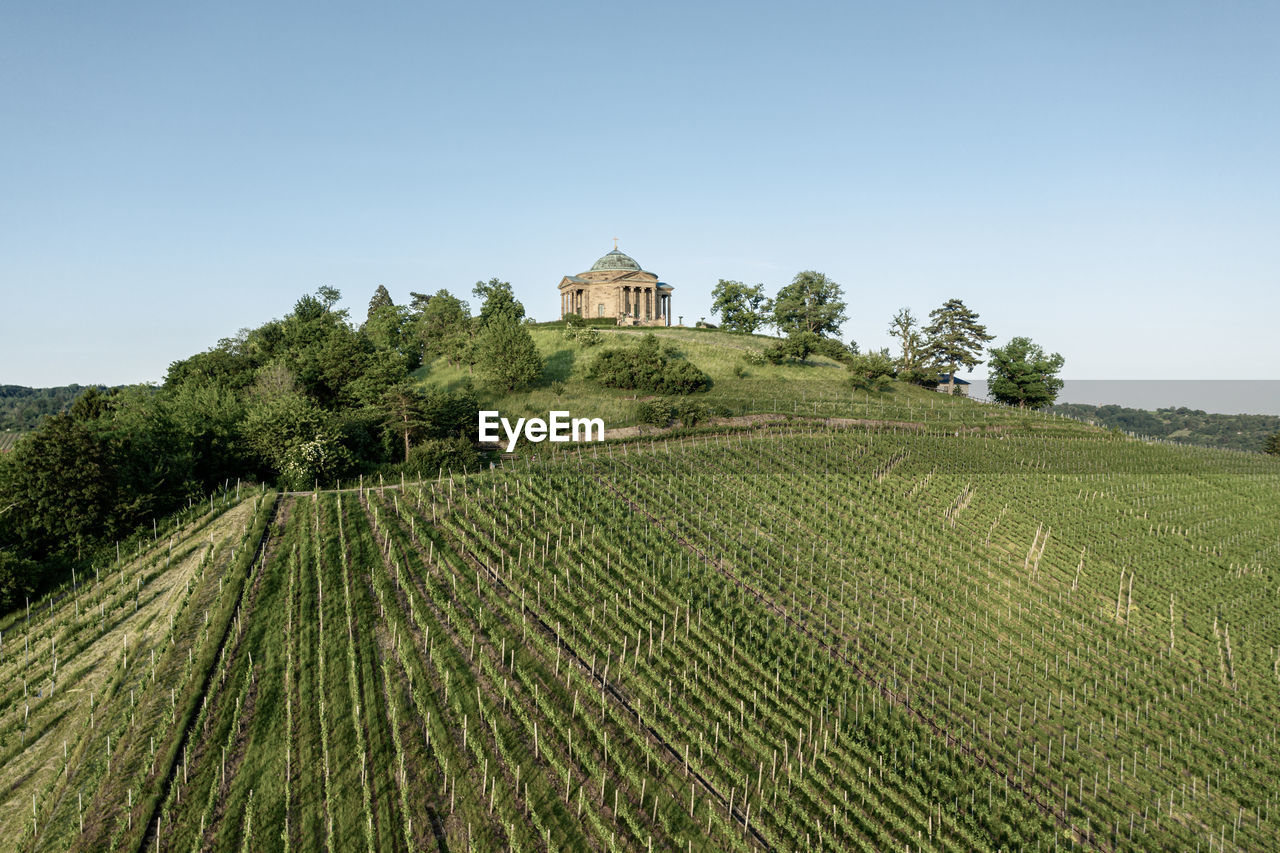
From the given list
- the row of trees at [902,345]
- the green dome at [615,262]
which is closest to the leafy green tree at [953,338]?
the row of trees at [902,345]

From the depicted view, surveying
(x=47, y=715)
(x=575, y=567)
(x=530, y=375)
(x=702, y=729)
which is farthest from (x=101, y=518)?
(x=530, y=375)

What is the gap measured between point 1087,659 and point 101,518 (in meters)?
48.5

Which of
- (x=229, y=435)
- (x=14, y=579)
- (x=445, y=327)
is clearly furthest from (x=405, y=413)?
(x=445, y=327)

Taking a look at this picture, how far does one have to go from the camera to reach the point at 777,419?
59938 mm

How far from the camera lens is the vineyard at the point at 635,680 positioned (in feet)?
64.2

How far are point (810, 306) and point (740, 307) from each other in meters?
11.8

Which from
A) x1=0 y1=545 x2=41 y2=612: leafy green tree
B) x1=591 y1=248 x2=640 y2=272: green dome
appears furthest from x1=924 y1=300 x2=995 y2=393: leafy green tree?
x1=0 y1=545 x2=41 y2=612: leafy green tree

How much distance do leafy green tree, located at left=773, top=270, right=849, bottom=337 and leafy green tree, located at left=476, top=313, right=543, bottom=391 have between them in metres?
50.2

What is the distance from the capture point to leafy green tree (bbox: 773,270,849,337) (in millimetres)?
109250

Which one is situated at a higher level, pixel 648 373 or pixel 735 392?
pixel 648 373

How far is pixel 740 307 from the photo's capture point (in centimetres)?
11438

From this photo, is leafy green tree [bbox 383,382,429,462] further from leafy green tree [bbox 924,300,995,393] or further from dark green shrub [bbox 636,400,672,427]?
leafy green tree [bbox 924,300,995,393]

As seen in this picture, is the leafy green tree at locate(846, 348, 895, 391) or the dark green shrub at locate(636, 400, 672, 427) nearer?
the dark green shrub at locate(636, 400, 672, 427)

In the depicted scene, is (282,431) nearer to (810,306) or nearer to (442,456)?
(442,456)
